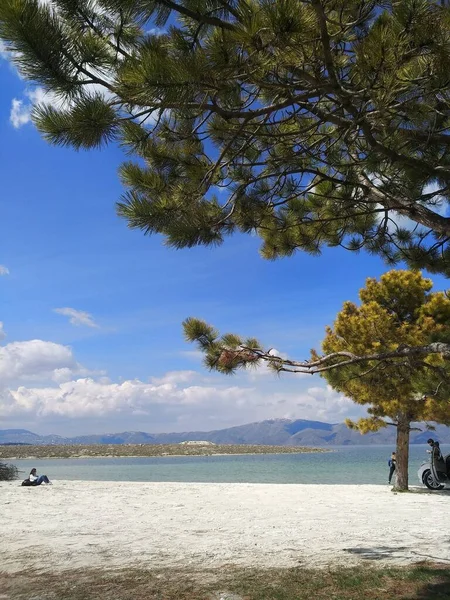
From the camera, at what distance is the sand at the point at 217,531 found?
7.09m

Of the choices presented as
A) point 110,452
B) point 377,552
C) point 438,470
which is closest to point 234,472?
point 438,470

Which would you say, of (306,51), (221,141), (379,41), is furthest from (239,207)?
(379,41)

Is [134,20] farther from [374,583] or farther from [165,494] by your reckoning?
[165,494]

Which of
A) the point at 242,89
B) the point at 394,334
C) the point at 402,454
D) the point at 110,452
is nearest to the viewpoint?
the point at 242,89

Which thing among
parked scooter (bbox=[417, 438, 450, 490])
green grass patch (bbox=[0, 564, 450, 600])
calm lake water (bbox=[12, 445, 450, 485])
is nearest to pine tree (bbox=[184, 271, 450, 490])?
parked scooter (bbox=[417, 438, 450, 490])

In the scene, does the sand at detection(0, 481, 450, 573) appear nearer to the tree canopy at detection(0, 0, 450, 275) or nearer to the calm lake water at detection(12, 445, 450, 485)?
the tree canopy at detection(0, 0, 450, 275)

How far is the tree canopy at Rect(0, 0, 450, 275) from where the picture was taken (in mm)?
3934

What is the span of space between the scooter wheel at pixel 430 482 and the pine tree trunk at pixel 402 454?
1.38 m

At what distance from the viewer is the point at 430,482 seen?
16.7m

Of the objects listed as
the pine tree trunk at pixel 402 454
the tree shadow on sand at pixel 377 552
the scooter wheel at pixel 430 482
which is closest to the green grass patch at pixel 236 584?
the tree shadow on sand at pixel 377 552

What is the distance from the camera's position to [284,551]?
24.8 feet

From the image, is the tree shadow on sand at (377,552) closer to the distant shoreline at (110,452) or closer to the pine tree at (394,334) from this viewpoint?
the pine tree at (394,334)

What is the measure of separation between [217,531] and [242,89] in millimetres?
7892

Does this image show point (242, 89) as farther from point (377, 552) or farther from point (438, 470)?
point (438, 470)
